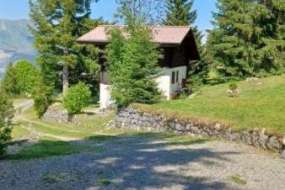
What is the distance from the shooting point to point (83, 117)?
3862 centimetres

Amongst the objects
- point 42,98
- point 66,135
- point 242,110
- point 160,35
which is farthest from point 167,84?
point 242,110

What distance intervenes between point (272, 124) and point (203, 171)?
682 cm

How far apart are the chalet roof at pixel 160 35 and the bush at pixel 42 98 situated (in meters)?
5.39

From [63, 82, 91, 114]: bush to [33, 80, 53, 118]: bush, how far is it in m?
3.93

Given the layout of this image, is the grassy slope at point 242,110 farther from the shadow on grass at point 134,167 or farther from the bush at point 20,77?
the bush at point 20,77

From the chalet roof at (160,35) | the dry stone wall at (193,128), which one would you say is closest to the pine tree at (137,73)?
the dry stone wall at (193,128)

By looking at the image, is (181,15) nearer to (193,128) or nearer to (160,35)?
(160,35)

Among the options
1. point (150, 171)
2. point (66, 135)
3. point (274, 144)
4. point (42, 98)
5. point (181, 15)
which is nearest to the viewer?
point (150, 171)

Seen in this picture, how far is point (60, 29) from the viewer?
1832 inches

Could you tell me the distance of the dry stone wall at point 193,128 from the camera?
64.8 feet

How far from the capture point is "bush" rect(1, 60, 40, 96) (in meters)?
54.7

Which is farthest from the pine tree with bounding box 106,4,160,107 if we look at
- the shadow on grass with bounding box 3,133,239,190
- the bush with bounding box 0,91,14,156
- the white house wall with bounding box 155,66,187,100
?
the bush with bounding box 0,91,14,156

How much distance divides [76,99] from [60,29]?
967 centimetres

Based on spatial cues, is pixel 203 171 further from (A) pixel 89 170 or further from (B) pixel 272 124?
(B) pixel 272 124
